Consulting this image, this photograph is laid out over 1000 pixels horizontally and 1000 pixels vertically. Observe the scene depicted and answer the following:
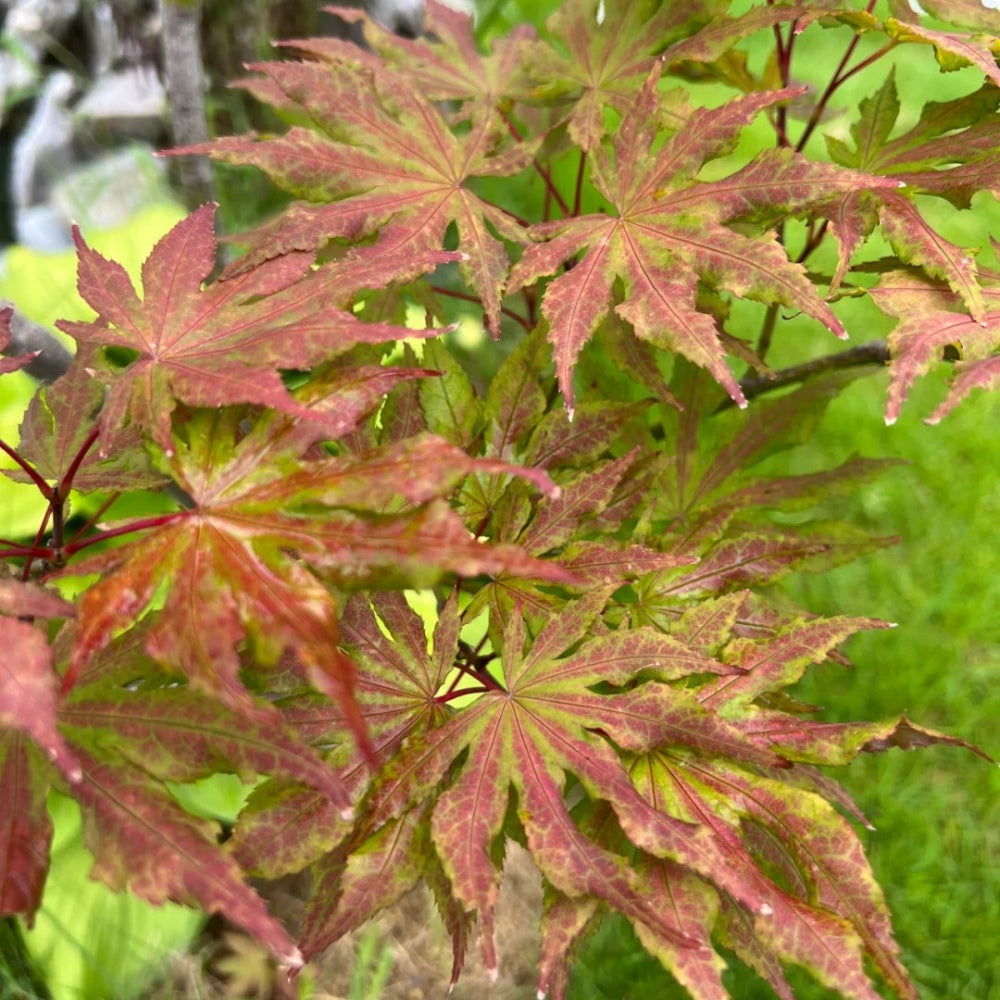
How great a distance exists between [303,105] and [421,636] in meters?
0.63

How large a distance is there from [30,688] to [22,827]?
7.0 inches

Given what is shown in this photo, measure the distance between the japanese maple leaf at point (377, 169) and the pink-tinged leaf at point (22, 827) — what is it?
1.65 feet

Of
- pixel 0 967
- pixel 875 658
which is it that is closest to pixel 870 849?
pixel 875 658

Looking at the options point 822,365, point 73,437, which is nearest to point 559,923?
point 73,437

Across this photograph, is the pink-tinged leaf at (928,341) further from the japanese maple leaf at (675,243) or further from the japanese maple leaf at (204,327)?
the japanese maple leaf at (204,327)

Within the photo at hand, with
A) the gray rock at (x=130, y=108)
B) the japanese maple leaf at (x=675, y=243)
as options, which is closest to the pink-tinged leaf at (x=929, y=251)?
the japanese maple leaf at (x=675, y=243)

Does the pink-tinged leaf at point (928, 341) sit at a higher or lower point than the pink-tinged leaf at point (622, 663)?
higher

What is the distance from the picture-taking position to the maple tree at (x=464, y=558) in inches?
27.8

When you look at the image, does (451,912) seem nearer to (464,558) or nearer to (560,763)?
(560,763)

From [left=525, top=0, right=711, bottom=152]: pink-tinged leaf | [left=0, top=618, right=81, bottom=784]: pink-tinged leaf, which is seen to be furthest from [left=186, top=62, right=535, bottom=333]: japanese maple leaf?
[left=0, top=618, right=81, bottom=784]: pink-tinged leaf

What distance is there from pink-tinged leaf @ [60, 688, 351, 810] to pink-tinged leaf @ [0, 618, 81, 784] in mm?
126

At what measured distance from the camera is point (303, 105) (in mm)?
1099

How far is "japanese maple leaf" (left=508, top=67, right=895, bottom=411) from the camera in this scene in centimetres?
91

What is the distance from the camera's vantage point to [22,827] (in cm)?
74
